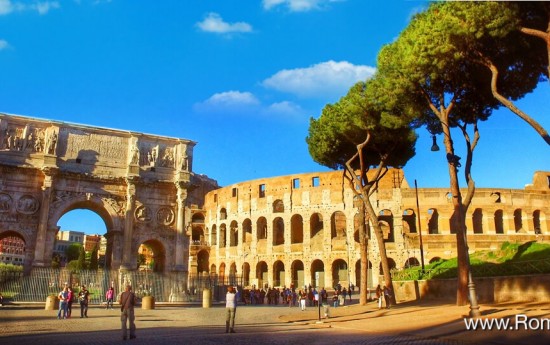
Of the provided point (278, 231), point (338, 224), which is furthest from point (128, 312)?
point (278, 231)

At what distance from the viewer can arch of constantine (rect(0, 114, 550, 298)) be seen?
21672 millimetres

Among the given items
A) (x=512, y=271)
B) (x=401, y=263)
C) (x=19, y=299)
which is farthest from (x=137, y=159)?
(x=401, y=263)

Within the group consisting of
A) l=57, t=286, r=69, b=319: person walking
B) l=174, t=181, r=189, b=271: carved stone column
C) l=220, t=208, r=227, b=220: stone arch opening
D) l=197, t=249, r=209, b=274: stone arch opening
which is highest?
l=220, t=208, r=227, b=220: stone arch opening

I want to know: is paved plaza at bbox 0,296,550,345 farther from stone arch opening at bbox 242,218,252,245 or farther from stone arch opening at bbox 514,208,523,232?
stone arch opening at bbox 242,218,252,245

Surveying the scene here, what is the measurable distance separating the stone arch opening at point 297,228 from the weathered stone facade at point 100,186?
16369 mm

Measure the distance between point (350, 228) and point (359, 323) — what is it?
80.7ft

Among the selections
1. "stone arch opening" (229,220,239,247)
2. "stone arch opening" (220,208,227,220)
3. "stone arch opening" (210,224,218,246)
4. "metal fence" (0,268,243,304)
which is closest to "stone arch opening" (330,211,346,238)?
"stone arch opening" (229,220,239,247)

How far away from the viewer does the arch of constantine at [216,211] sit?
71.1ft

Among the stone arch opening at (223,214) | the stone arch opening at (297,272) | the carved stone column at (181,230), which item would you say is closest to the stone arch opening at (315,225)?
the stone arch opening at (297,272)

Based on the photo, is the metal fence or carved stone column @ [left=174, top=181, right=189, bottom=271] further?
carved stone column @ [left=174, top=181, right=189, bottom=271]

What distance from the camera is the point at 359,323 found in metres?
12.9

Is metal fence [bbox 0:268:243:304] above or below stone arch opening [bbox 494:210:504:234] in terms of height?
below

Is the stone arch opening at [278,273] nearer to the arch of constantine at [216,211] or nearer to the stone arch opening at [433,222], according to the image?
the arch of constantine at [216,211]

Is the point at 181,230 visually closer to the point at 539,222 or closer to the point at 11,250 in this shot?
the point at 539,222
